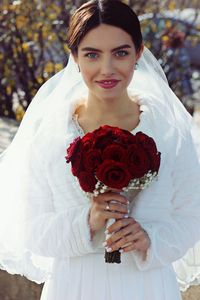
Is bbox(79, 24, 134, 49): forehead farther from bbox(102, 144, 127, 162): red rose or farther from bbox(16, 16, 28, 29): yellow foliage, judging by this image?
bbox(16, 16, 28, 29): yellow foliage

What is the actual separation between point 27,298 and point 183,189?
5.62 ft

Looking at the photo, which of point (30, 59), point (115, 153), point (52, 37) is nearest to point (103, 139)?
point (115, 153)

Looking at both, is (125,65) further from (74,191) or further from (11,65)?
(11,65)

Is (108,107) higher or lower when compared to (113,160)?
higher

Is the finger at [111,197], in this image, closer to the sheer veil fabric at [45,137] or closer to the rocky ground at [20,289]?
the sheer veil fabric at [45,137]

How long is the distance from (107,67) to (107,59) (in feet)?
0.09

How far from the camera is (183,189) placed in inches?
88.5

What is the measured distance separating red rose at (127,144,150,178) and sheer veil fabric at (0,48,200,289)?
1.39 ft

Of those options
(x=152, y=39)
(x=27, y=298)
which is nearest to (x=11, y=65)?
(x=152, y=39)

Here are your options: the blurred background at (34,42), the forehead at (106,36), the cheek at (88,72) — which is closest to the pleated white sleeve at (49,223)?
the cheek at (88,72)

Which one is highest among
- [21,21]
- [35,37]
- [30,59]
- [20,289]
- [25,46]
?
[21,21]

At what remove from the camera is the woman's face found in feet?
7.07

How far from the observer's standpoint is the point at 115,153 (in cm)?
194

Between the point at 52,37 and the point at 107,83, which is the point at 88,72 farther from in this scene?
the point at 52,37
